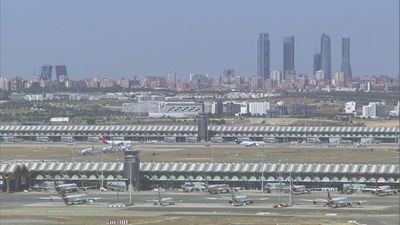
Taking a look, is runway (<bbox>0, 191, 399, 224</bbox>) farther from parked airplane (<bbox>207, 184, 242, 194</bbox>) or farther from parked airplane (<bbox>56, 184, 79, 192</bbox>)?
parked airplane (<bbox>207, 184, 242, 194</bbox>)

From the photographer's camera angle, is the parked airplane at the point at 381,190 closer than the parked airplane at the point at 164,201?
No

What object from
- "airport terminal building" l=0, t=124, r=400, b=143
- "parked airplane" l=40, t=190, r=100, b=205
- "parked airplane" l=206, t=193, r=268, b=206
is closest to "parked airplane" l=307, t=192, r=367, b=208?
"parked airplane" l=206, t=193, r=268, b=206

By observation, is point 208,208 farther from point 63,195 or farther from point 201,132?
point 201,132

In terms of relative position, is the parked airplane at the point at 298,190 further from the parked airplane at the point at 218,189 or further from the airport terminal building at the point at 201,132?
the airport terminal building at the point at 201,132

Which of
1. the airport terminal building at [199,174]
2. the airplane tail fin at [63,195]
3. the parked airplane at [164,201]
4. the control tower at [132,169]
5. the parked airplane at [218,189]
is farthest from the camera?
the control tower at [132,169]

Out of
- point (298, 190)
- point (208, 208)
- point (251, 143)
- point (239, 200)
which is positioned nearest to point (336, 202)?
point (239, 200)

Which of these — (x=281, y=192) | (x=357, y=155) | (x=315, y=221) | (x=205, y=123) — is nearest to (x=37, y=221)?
(x=315, y=221)

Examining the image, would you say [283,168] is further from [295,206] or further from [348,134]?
[348,134]

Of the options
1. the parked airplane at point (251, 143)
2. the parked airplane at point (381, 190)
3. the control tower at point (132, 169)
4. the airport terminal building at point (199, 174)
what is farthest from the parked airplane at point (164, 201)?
the parked airplane at point (251, 143)
